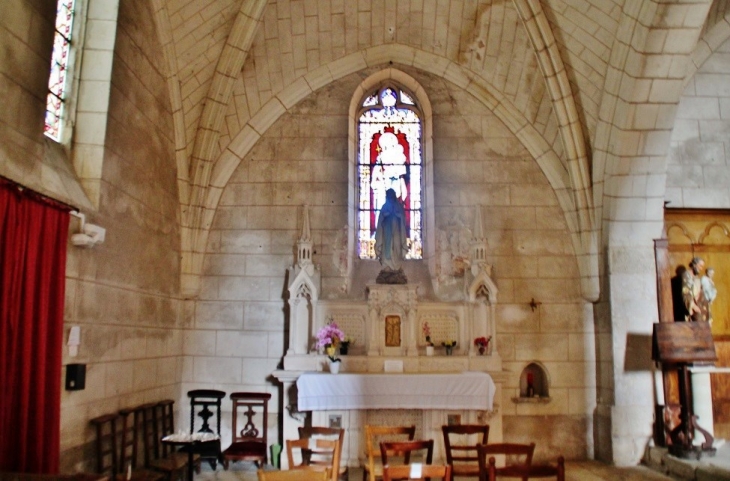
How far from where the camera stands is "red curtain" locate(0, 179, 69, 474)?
4973 mm

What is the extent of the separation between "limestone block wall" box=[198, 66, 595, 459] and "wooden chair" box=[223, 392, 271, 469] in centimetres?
27

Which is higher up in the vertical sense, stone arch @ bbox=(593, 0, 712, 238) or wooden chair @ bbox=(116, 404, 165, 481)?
stone arch @ bbox=(593, 0, 712, 238)

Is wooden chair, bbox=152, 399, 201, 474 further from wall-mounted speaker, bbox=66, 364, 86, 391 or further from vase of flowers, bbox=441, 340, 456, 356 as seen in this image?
vase of flowers, bbox=441, 340, 456, 356

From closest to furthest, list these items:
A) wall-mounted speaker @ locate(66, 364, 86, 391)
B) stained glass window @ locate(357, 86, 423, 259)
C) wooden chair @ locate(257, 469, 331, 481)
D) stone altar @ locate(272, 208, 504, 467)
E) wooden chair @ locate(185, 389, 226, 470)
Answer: wooden chair @ locate(257, 469, 331, 481) < wall-mounted speaker @ locate(66, 364, 86, 391) < wooden chair @ locate(185, 389, 226, 470) < stone altar @ locate(272, 208, 504, 467) < stained glass window @ locate(357, 86, 423, 259)

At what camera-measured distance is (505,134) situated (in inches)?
381

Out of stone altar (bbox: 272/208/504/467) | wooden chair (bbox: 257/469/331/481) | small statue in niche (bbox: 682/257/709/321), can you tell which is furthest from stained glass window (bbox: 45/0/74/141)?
small statue in niche (bbox: 682/257/709/321)

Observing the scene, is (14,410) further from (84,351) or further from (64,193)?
(64,193)

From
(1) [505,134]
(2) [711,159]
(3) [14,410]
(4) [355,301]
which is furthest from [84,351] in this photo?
(2) [711,159]

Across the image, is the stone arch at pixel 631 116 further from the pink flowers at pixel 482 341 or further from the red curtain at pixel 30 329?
the red curtain at pixel 30 329

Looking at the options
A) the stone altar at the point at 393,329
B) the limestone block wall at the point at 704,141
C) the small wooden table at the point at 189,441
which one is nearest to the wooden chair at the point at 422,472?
the small wooden table at the point at 189,441

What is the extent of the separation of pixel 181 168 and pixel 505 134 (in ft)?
15.5

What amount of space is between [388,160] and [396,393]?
12.2 feet

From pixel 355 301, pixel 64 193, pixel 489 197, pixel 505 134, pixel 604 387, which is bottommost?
pixel 604 387

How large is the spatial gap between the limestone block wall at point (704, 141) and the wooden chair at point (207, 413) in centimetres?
696
